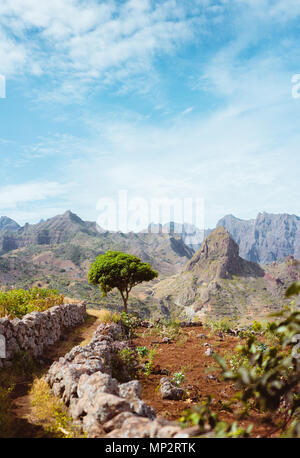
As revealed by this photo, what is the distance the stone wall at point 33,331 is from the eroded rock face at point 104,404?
2.97 m

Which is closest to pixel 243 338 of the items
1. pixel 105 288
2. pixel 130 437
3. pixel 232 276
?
pixel 105 288

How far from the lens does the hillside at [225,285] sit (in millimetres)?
120750

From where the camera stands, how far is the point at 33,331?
1223 cm

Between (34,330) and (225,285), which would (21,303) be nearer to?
(34,330)

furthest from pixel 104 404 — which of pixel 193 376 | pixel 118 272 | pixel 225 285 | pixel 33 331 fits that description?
pixel 225 285

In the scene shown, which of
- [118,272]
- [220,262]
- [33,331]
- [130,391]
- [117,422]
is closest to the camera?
[117,422]

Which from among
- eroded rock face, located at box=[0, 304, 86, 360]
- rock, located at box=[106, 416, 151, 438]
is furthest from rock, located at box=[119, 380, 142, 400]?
eroded rock face, located at box=[0, 304, 86, 360]

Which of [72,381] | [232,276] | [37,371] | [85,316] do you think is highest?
[72,381]

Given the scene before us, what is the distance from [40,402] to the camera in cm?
705

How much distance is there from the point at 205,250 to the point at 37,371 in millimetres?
186847

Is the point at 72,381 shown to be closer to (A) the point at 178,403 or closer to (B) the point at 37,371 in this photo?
(A) the point at 178,403

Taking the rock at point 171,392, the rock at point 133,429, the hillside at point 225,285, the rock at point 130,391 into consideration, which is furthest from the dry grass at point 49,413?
the hillside at point 225,285

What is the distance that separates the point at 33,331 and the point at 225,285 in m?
139

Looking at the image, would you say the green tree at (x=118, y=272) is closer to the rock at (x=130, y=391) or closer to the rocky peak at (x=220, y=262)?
the rock at (x=130, y=391)
